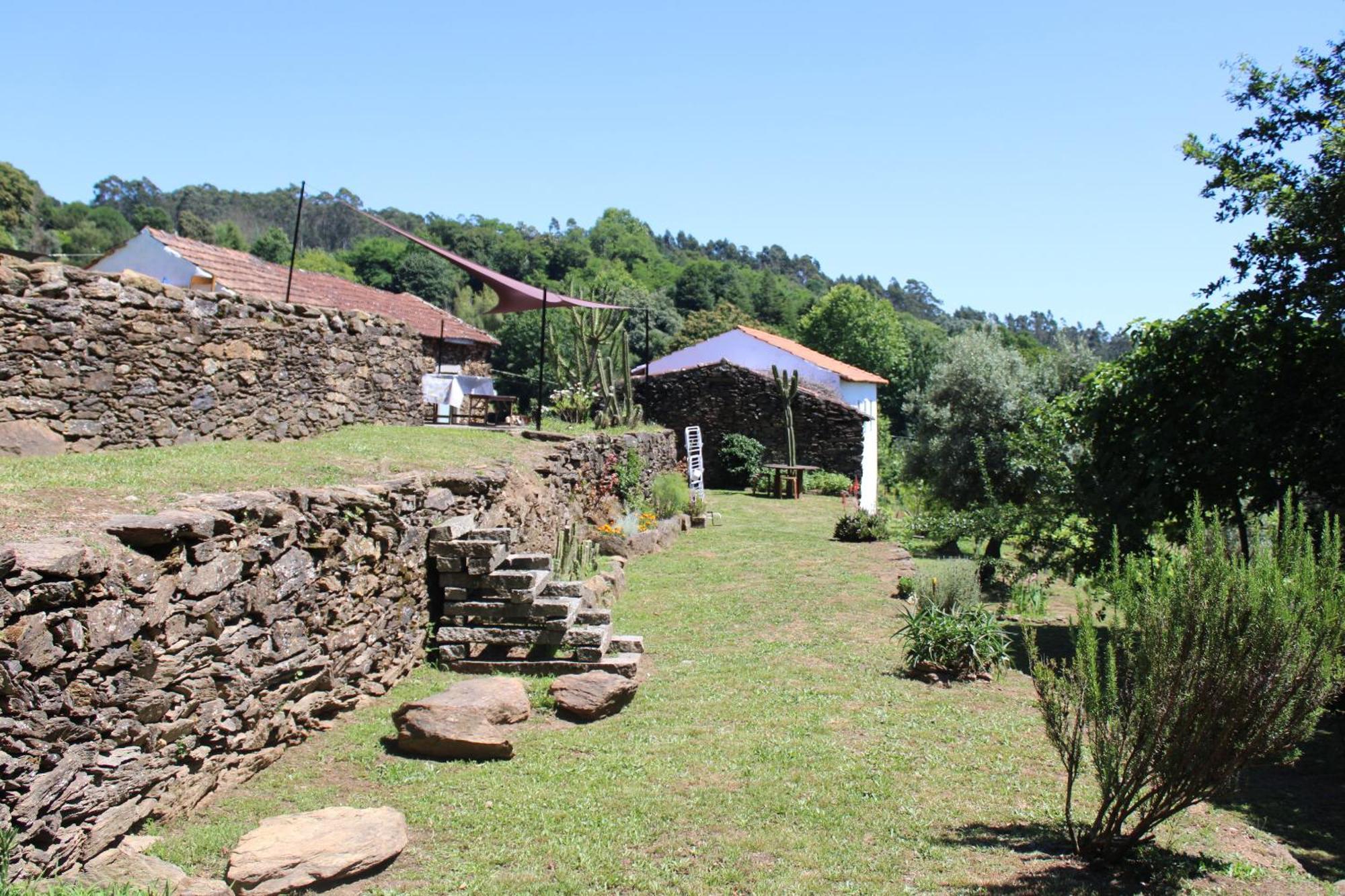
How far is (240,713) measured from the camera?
6012mm

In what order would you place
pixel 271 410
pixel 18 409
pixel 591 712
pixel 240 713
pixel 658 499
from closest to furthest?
1. pixel 240 713
2. pixel 591 712
3. pixel 18 409
4. pixel 271 410
5. pixel 658 499

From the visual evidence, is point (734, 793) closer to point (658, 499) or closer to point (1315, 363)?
point (1315, 363)

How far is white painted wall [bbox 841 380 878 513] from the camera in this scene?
97.6 ft

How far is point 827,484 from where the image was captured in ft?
90.4

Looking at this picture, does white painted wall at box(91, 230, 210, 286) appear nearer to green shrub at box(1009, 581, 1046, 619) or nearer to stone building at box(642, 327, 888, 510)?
stone building at box(642, 327, 888, 510)

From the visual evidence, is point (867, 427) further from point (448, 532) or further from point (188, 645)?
point (188, 645)

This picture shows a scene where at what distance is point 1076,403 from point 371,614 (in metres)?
8.32

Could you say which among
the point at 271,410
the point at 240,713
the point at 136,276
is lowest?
the point at 240,713

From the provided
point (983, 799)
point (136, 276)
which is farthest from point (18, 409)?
point (983, 799)

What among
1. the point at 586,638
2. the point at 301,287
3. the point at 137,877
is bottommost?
the point at 137,877

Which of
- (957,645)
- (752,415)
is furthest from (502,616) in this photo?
(752,415)

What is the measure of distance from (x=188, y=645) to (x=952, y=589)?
7.71 metres

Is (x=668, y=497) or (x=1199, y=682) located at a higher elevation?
(x=668, y=497)

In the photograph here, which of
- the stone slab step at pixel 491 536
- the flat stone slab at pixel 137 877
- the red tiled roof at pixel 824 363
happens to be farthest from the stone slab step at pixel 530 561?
the red tiled roof at pixel 824 363
